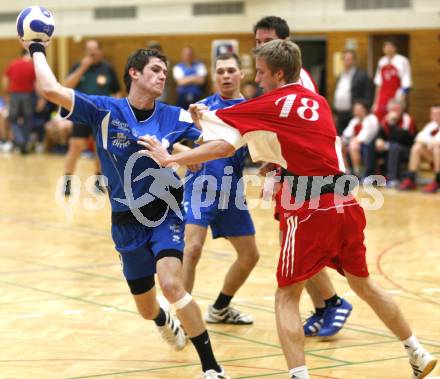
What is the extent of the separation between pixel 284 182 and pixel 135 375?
5.25 feet

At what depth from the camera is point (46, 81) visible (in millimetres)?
5664

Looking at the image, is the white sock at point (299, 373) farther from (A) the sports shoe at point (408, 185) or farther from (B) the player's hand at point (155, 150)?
(A) the sports shoe at point (408, 185)

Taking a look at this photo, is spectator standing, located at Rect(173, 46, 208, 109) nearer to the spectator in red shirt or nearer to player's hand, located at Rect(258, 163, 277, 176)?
the spectator in red shirt

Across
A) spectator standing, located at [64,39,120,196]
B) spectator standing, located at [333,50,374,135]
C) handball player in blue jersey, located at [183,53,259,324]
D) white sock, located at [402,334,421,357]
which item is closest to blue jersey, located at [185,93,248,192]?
handball player in blue jersey, located at [183,53,259,324]

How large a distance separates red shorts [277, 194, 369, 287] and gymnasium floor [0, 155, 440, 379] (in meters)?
0.88

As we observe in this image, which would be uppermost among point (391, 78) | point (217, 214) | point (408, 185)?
point (217, 214)

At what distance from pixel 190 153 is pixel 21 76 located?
1807 cm

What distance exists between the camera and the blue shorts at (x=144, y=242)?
6.05 meters

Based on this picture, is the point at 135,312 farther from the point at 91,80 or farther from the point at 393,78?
the point at 393,78

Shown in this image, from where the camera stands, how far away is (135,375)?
6086 millimetres

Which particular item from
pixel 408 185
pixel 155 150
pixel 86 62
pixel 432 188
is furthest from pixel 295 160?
pixel 408 185

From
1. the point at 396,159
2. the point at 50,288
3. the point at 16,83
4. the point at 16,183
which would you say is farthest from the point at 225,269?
the point at 16,83

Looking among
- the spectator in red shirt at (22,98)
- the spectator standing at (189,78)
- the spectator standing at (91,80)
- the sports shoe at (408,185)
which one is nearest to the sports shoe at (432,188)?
the sports shoe at (408,185)

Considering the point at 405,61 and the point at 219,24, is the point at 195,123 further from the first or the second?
the point at 219,24
